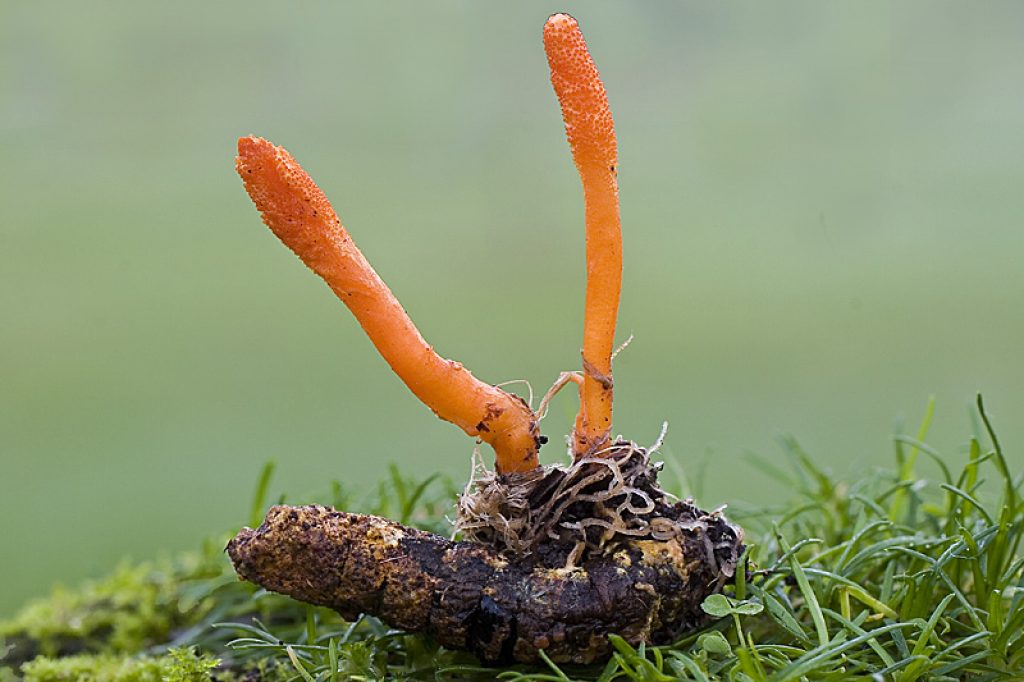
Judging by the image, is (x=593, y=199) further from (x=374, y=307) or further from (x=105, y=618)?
(x=105, y=618)

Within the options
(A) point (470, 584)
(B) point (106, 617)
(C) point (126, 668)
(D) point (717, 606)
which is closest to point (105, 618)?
(B) point (106, 617)

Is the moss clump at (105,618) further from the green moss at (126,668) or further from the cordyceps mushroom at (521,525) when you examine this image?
the cordyceps mushroom at (521,525)

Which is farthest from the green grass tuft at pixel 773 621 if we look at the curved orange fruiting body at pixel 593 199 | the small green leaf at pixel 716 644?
the curved orange fruiting body at pixel 593 199

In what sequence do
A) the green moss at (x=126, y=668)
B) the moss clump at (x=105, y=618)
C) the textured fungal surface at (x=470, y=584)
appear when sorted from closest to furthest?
the textured fungal surface at (x=470, y=584), the green moss at (x=126, y=668), the moss clump at (x=105, y=618)

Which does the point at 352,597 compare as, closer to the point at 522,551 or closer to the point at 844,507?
the point at 522,551

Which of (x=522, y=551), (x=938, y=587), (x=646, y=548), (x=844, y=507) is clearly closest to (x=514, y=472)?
(x=522, y=551)

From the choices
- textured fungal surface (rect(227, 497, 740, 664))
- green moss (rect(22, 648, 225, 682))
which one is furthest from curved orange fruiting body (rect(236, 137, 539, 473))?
green moss (rect(22, 648, 225, 682))

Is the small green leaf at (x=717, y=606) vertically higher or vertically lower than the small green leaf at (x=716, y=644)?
higher
